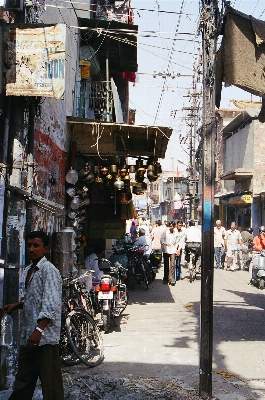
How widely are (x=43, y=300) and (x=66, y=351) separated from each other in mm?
2893

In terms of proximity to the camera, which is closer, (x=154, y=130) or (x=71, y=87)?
(x=154, y=130)

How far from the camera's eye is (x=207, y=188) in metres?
5.73

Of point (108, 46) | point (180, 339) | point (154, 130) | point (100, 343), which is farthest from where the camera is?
point (108, 46)

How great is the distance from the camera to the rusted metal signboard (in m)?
5.83

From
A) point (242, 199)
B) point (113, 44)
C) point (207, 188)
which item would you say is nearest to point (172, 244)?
point (113, 44)

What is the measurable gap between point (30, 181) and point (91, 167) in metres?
5.53

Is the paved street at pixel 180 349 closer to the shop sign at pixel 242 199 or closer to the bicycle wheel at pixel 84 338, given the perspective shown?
the bicycle wheel at pixel 84 338

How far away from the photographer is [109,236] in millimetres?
15922

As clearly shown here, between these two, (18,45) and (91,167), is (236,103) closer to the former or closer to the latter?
(91,167)

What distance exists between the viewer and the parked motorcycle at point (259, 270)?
14055 millimetres

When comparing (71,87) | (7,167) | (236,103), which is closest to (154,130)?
(71,87)

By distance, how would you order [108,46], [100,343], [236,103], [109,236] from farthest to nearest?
[236,103] < [109,236] < [108,46] < [100,343]

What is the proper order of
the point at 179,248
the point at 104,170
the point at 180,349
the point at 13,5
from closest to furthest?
the point at 13,5
the point at 180,349
the point at 104,170
the point at 179,248

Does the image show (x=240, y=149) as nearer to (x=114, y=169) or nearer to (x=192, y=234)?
(x=192, y=234)
